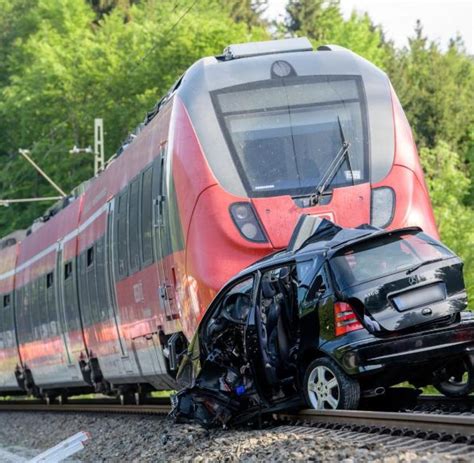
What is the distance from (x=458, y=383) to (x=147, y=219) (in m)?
5.26

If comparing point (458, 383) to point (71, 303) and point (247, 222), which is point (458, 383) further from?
point (71, 303)

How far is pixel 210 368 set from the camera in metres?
9.76

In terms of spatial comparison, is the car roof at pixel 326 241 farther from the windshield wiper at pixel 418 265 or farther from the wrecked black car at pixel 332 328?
the windshield wiper at pixel 418 265

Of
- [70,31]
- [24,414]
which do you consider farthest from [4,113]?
[24,414]

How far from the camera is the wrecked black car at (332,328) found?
857 cm

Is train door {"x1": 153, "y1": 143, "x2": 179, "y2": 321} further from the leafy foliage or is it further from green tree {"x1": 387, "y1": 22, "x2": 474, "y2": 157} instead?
green tree {"x1": 387, "y1": 22, "x2": 474, "y2": 157}

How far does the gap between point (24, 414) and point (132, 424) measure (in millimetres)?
9482

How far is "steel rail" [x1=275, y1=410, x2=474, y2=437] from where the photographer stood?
6.88m

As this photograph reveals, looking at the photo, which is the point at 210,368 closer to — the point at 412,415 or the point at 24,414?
the point at 412,415

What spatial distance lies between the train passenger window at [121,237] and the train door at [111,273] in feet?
1.09

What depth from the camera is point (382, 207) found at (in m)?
11.6

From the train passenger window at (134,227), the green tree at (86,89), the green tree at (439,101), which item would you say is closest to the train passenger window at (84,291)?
the train passenger window at (134,227)

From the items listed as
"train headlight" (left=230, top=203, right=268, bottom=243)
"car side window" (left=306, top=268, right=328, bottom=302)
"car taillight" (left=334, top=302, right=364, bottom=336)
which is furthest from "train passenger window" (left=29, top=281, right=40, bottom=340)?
"car taillight" (left=334, top=302, right=364, bottom=336)

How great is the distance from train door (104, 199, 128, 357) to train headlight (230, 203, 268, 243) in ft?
14.8
